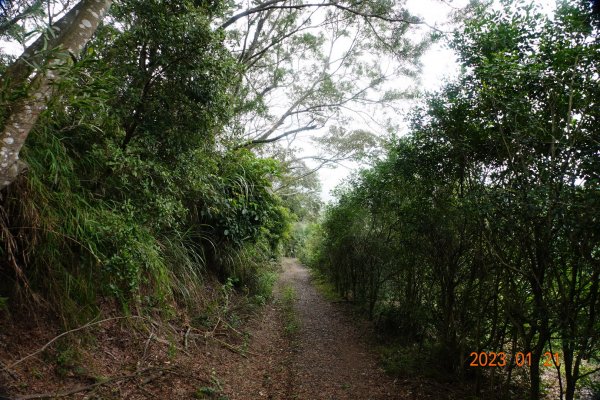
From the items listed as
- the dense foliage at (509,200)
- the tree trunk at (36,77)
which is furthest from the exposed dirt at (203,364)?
A: the tree trunk at (36,77)

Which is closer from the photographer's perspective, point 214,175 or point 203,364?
point 203,364

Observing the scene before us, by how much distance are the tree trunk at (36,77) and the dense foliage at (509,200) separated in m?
3.68

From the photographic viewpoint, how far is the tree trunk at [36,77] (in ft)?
6.82

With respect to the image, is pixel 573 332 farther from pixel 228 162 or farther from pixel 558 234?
pixel 228 162

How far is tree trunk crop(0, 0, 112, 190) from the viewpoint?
208cm

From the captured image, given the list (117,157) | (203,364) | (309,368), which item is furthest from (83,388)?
(309,368)

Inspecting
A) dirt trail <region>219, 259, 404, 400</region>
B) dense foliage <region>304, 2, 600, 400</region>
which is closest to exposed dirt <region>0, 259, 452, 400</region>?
dirt trail <region>219, 259, 404, 400</region>

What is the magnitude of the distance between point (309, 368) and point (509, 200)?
4.21 meters

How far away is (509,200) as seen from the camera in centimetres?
323

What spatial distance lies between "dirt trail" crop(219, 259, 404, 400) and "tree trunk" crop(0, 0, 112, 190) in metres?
3.57
